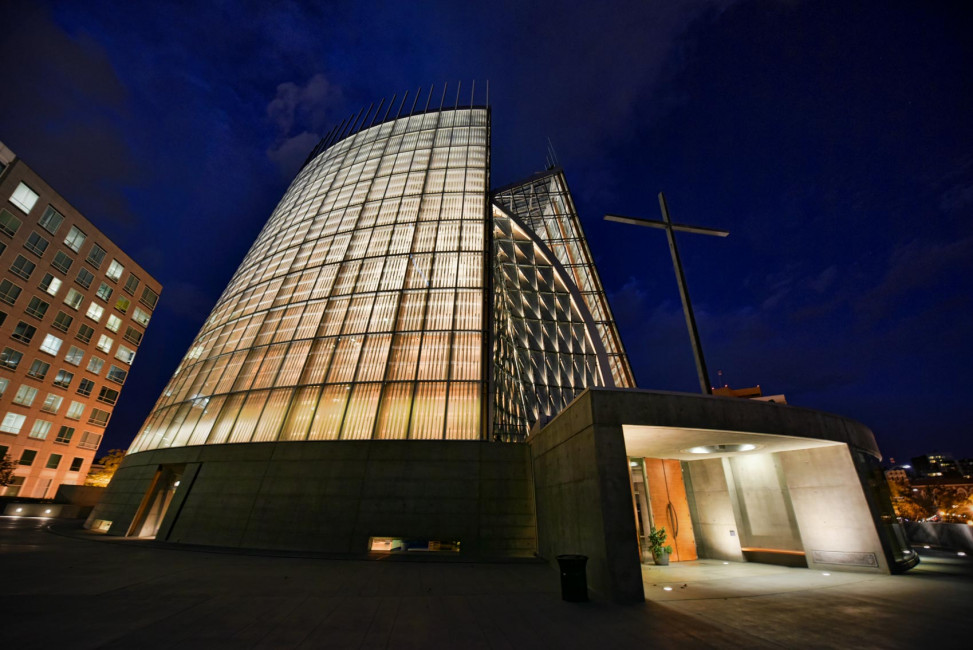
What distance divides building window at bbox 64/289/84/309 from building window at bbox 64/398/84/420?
10.1 metres

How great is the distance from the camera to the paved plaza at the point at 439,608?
657cm

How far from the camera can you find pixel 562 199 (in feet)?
118

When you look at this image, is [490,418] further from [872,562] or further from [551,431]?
[872,562]

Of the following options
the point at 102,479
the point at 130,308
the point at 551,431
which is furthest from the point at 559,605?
the point at 130,308

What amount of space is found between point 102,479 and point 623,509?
2790 inches

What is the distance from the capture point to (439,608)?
28.3 feet

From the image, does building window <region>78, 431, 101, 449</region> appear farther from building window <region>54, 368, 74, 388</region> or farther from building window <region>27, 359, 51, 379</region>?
building window <region>27, 359, 51, 379</region>

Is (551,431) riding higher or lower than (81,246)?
lower

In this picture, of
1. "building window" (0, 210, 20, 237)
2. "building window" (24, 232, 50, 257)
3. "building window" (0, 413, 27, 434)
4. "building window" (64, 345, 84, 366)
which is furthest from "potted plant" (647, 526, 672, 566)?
"building window" (64, 345, 84, 366)

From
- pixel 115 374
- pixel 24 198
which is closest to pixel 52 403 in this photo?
pixel 115 374

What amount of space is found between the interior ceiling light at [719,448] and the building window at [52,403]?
69097 mm

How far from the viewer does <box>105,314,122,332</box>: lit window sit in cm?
5416

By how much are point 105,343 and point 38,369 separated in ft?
28.9

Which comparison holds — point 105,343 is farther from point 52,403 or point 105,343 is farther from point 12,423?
point 12,423
